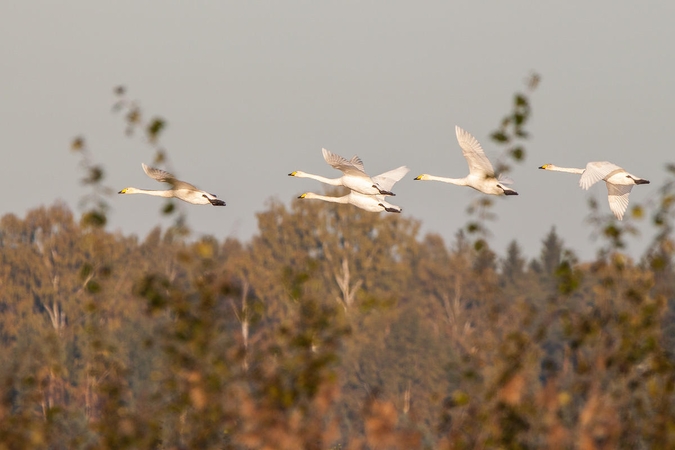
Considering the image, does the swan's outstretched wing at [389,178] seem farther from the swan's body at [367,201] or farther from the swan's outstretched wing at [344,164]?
the swan's outstretched wing at [344,164]

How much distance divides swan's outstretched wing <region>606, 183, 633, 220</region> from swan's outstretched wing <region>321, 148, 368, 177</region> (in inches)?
193

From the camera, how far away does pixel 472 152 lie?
87.2 ft

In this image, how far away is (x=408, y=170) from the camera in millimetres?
33375

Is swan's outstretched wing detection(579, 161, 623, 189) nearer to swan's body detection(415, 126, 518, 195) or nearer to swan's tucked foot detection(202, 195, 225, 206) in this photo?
swan's body detection(415, 126, 518, 195)

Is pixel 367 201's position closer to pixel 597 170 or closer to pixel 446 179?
pixel 446 179

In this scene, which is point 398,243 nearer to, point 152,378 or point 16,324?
point 16,324

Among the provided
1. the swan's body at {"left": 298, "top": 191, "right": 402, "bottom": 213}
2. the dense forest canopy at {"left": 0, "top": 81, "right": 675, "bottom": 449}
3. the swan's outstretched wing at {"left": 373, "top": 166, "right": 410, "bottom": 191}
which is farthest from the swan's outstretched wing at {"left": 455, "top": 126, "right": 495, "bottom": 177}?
the dense forest canopy at {"left": 0, "top": 81, "right": 675, "bottom": 449}

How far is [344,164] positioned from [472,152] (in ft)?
9.04

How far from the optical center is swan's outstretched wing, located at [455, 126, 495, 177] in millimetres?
26438

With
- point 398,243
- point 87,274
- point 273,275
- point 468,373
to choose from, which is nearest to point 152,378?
point 87,274

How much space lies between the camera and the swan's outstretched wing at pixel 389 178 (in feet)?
105

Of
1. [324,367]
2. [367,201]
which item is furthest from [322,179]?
[324,367]

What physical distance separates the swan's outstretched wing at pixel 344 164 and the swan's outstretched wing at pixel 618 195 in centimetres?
490

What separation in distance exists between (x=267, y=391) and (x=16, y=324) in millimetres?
86274
